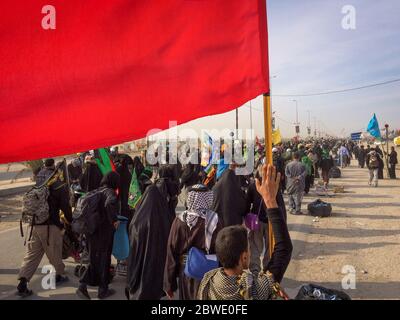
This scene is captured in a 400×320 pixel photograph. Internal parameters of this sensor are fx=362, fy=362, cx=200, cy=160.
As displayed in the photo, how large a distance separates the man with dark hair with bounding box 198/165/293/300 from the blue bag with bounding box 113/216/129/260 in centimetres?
350

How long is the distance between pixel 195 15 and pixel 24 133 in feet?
4.71

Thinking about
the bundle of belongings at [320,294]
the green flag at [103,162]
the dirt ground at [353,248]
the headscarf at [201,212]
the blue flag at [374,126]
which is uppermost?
the blue flag at [374,126]

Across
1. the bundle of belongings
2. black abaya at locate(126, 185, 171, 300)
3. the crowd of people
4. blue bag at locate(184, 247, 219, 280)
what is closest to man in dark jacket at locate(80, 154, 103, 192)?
the crowd of people

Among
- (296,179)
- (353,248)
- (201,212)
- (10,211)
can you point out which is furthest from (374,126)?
(201,212)

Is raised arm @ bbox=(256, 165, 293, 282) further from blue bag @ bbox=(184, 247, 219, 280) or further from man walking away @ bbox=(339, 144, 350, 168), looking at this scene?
man walking away @ bbox=(339, 144, 350, 168)

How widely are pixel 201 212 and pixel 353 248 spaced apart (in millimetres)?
5071

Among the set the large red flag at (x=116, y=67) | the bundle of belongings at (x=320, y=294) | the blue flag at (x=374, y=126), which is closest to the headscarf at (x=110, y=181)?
the large red flag at (x=116, y=67)

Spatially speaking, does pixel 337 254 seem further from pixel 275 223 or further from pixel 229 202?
pixel 275 223

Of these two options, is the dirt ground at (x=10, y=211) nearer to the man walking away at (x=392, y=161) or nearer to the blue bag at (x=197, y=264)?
the blue bag at (x=197, y=264)

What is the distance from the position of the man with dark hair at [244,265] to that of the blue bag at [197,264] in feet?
3.54

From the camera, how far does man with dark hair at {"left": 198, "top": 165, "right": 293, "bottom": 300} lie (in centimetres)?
188

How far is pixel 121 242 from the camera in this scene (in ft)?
17.7

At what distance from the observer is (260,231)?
591 centimetres

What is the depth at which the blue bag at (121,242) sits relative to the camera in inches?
209
